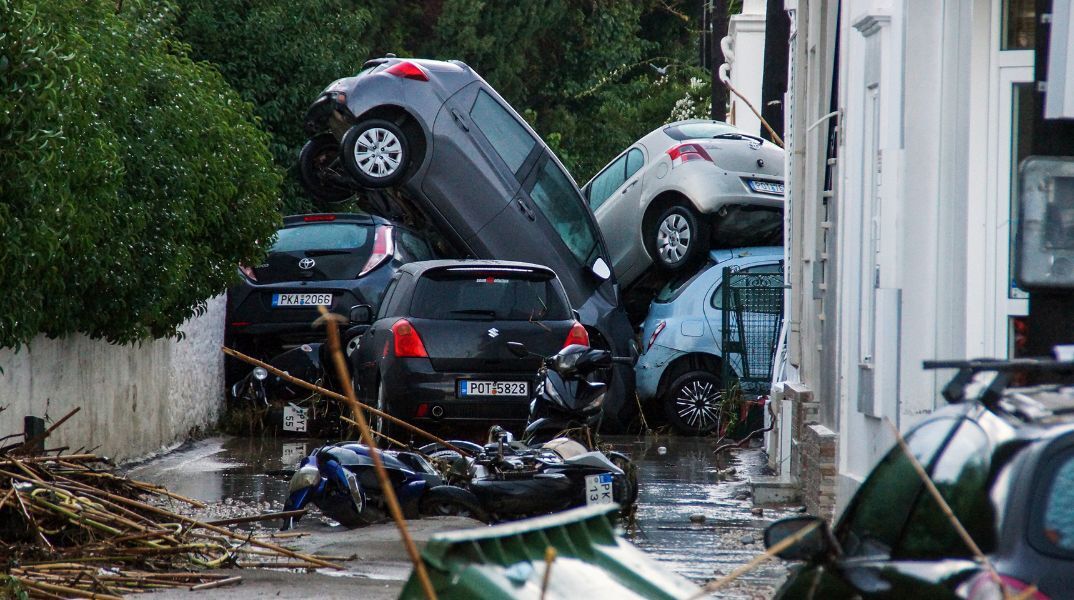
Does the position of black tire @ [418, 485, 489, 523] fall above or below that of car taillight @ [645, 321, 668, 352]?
below

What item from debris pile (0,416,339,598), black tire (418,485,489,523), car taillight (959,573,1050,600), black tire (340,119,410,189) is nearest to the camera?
car taillight (959,573,1050,600)

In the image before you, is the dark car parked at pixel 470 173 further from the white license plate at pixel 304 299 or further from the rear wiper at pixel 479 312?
the rear wiper at pixel 479 312

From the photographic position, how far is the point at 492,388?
1255cm

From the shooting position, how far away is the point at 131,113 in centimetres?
1173

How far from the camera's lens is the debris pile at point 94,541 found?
22.0 ft

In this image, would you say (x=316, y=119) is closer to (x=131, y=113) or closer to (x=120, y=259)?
(x=131, y=113)

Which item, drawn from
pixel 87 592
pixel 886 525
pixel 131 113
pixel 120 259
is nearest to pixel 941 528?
pixel 886 525

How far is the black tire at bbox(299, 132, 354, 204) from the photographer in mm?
17875

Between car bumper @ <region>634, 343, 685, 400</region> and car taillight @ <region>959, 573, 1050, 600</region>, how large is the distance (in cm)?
1214

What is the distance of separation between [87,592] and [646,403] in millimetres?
9722

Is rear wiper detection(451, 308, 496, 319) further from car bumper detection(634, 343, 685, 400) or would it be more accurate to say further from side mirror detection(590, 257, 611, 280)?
side mirror detection(590, 257, 611, 280)

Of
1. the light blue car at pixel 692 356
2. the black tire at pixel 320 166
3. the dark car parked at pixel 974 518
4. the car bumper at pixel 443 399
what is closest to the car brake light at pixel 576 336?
the car bumper at pixel 443 399

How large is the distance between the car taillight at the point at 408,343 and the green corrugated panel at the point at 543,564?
8888 mm

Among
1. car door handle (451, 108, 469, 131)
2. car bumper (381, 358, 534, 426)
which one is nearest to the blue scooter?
car bumper (381, 358, 534, 426)
